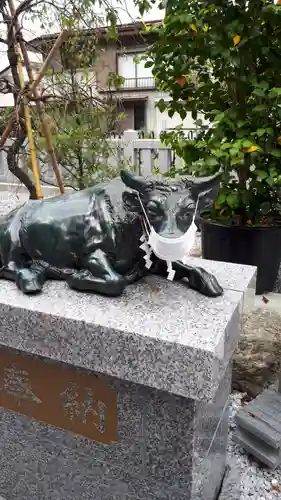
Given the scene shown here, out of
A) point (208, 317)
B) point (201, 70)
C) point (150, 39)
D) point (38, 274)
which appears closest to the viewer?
point (208, 317)

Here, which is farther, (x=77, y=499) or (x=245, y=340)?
(x=245, y=340)

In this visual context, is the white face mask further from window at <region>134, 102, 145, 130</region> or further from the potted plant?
window at <region>134, 102, 145, 130</region>

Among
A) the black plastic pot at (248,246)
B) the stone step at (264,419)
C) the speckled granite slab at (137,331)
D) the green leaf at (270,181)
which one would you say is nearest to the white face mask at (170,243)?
the speckled granite slab at (137,331)

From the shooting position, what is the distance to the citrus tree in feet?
8.54

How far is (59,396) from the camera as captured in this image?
151 centimetres

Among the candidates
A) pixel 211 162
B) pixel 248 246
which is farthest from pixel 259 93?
pixel 248 246

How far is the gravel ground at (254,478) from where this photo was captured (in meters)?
1.84

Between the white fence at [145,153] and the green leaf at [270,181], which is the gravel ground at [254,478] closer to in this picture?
the green leaf at [270,181]

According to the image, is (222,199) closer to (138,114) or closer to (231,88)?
(231,88)

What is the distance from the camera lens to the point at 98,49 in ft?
12.5

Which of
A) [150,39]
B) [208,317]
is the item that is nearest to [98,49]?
[150,39]

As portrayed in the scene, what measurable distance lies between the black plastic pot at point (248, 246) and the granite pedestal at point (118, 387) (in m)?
1.43

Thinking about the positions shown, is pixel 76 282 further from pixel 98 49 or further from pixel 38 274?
pixel 98 49

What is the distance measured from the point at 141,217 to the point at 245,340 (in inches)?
58.5
